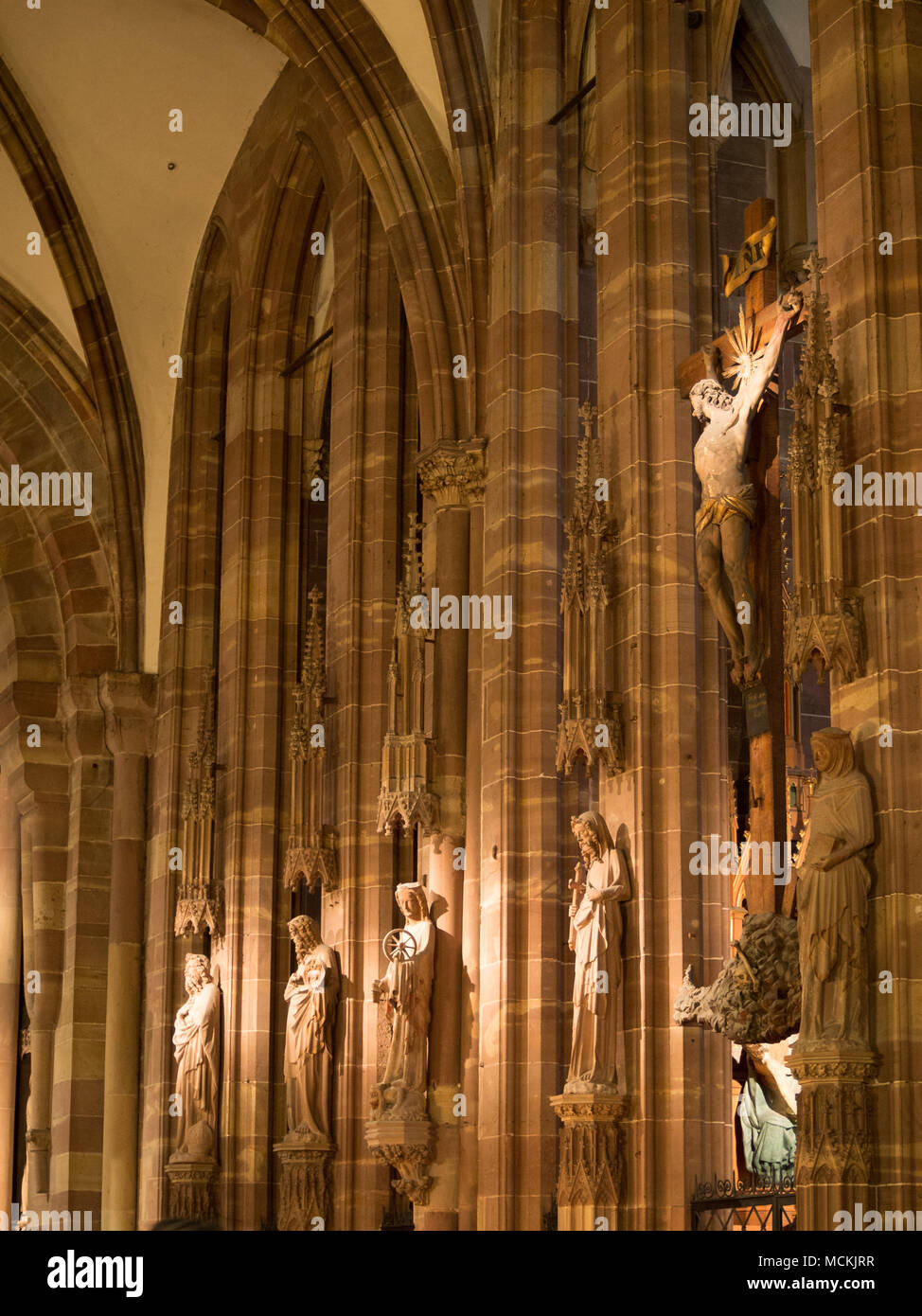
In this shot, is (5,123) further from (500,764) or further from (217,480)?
(500,764)

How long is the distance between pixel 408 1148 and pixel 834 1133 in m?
6.04

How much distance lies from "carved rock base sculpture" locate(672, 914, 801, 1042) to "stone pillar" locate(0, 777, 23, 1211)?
16963mm

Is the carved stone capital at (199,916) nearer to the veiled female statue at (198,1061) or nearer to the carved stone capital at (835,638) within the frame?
the veiled female statue at (198,1061)

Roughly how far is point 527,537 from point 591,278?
7.25 ft

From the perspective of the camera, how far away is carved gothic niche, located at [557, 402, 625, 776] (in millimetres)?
13969

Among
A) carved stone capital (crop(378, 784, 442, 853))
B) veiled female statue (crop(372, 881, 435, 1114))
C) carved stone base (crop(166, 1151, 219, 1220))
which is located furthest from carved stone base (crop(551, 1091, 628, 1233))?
carved stone base (crop(166, 1151, 219, 1220))

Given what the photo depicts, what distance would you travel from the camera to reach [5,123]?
76.6ft

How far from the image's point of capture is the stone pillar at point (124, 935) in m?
23.2

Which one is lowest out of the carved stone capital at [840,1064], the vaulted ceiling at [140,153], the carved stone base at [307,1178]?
the carved stone base at [307,1178]

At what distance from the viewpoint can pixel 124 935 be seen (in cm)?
2402

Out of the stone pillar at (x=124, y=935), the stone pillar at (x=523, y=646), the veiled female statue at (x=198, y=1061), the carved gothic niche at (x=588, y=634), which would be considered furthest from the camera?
the stone pillar at (x=124, y=935)

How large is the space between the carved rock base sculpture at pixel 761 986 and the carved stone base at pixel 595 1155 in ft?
3.84

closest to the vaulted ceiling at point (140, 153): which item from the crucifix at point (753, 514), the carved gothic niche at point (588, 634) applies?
the carved gothic niche at point (588, 634)

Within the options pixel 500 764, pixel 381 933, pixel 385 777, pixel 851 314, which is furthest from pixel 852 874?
pixel 381 933
